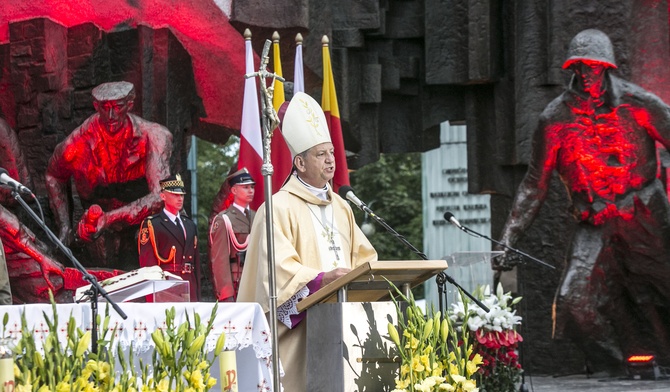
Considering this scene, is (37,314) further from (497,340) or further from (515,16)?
(515,16)

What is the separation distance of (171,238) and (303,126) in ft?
13.3

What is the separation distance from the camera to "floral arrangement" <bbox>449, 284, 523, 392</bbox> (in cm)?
877

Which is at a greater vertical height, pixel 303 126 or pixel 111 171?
pixel 303 126

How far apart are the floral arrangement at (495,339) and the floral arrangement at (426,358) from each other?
331cm

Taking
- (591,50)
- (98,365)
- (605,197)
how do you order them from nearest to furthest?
(98,365)
(591,50)
(605,197)

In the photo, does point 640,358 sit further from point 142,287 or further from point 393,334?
point 393,334

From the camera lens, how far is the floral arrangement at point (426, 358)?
5.19 m

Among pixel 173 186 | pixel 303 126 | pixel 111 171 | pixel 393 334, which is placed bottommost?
pixel 393 334

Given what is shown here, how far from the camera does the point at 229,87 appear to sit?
1341 centimetres

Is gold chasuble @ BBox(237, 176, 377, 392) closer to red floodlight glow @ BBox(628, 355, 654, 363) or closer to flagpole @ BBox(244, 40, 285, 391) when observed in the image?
flagpole @ BBox(244, 40, 285, 391)

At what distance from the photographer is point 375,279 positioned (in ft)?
18.1

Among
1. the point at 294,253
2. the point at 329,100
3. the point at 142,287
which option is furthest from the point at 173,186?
the point at 294,253

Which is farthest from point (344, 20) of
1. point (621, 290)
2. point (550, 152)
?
point (621, 290)

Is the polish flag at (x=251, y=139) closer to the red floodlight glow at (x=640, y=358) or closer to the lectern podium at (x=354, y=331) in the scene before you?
the red floodlight glow at (x=640, y=358)
